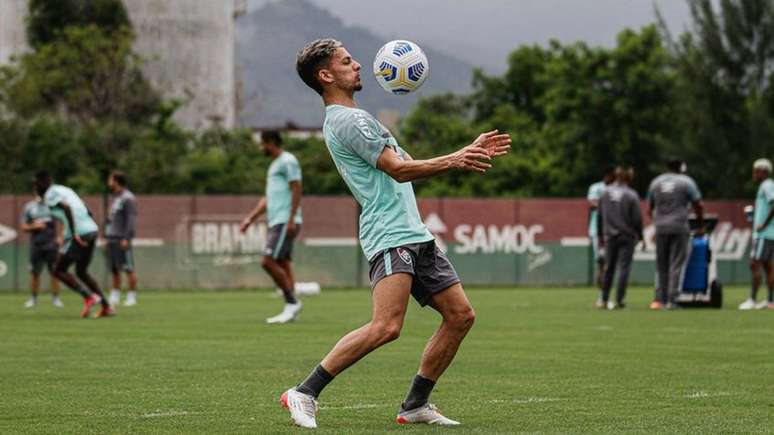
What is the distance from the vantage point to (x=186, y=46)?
73312 mm

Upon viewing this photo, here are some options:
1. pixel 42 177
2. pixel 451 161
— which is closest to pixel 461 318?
pixel 451 161

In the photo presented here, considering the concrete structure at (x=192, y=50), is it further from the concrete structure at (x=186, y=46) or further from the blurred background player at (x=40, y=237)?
the blurred background player at (x=40, y=237)

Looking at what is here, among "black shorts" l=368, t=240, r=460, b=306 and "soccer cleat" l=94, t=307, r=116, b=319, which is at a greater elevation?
"black shorts" l=368, t=240, r=460, b=306

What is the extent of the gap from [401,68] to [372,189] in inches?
27.1

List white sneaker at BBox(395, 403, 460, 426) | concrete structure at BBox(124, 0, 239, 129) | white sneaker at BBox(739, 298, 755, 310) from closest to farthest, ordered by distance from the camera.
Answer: white sneaker at BBox(395, 403, 460, 426), white sneaker at BBox(739, 298, 755, 310), concrete structure at BBox(124, 0, 239, 129)

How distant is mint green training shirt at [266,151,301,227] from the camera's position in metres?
17.5

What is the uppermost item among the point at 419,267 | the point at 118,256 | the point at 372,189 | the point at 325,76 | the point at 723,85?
the point at 723,85

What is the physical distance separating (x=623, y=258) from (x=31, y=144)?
3423 centimetres

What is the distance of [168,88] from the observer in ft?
216

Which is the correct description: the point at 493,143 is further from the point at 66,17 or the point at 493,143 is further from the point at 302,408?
the point at 66,17

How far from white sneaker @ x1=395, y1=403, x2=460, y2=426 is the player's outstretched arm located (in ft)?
4.21

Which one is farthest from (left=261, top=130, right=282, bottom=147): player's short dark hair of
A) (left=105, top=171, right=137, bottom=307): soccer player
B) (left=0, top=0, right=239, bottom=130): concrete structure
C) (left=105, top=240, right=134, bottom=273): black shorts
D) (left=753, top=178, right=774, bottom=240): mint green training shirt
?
(left=0, top=0, right=239, bottom=130): concrete structure

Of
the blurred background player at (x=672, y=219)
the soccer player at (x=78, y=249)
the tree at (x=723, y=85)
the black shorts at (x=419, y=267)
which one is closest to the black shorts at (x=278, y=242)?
the soccer player at (x=78, y=249)

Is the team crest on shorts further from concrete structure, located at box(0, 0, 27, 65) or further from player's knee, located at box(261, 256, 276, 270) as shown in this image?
concrete structure, located at box(0, 0, 27, 65)
